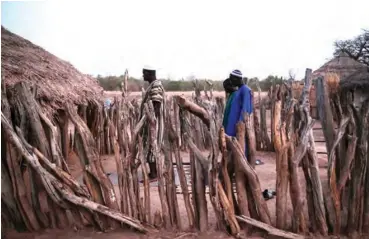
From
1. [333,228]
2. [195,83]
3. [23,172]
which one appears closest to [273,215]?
[333,228]

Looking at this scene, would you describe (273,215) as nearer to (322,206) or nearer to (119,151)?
(322,206)

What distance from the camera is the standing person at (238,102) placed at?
367cm

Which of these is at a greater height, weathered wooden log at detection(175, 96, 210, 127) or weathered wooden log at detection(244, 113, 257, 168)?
weathered wooden log at detection(175, 96, 210, 127)

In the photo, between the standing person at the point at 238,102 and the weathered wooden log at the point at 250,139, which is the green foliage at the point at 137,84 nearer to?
the standing person at the point at 238,102

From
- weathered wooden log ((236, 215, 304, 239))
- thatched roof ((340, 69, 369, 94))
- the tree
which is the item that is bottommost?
weathered wooden log ((236, 215, 304, 239))

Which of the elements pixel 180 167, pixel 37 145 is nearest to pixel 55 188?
pixel 37 145

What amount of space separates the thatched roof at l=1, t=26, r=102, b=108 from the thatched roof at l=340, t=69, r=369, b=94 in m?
8.56

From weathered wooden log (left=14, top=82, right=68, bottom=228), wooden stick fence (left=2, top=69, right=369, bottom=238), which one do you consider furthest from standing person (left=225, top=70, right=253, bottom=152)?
weathered wooden log (left=14, top=82, right=68, bottom=228)

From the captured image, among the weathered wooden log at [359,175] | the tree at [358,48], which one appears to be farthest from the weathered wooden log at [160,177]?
the tree at [358,48]

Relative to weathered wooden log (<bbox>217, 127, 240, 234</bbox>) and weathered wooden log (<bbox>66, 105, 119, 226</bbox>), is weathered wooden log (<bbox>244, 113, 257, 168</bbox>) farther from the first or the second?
weathered wooden log (<bbox>66, 105, 119, 226</bbox>)

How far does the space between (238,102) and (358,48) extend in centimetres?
1617

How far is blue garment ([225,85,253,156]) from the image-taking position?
3668 millimetres

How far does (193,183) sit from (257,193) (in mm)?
534

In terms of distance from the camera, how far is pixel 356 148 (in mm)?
2914
